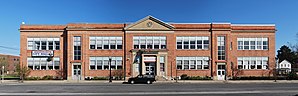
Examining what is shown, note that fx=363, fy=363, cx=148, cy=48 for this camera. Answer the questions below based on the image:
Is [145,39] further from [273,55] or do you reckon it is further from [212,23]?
[273,55]

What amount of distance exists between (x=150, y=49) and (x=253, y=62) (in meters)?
18.0

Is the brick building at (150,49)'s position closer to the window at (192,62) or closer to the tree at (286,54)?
the window at (192,62)

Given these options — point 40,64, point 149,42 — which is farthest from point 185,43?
point 40,64

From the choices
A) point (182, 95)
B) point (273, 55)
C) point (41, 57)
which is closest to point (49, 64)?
point (41, 57)

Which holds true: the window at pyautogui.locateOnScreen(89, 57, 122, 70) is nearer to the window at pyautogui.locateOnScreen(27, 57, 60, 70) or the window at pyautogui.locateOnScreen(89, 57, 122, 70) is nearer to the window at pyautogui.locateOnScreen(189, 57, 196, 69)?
the window at pyautogui.locateOnScreen(27, 57, 60, 70)

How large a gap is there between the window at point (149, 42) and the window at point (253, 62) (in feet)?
44.7

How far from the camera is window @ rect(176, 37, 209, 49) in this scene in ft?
200

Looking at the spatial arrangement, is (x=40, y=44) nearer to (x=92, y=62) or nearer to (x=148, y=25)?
(x=92, y=62)

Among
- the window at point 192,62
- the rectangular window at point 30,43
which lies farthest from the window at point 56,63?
the window at point 192,62

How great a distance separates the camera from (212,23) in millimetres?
60906

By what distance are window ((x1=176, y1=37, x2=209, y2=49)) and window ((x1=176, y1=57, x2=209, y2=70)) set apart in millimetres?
2020

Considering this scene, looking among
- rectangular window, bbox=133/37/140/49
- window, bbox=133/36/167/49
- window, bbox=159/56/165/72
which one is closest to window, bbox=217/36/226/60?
window, bbox=133/36/167/49

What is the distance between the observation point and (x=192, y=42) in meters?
61.1

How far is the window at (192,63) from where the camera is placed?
61000 mm
